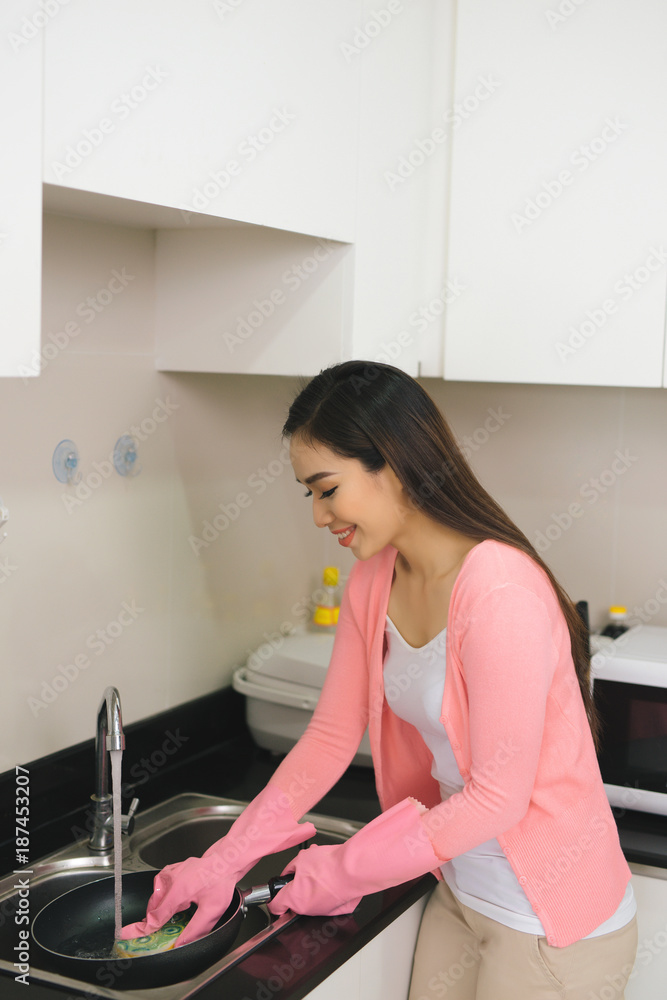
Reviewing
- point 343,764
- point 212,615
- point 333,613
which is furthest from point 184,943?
point 333,613

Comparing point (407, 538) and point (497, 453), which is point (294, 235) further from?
point (497, 453)

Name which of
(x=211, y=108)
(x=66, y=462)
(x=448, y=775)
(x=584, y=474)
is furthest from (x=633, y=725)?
(x=211, y=108)

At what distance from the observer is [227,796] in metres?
1.68

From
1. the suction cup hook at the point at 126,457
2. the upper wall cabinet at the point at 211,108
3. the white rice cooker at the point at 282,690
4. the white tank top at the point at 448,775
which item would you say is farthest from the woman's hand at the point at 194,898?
the upper wall cabinet at the point at 211,108

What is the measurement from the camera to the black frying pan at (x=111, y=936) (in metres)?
1.16

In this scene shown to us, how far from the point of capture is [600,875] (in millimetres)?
1249

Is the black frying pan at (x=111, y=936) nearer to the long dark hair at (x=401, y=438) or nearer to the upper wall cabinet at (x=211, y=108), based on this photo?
the long dark hair at (x=401, y=438)

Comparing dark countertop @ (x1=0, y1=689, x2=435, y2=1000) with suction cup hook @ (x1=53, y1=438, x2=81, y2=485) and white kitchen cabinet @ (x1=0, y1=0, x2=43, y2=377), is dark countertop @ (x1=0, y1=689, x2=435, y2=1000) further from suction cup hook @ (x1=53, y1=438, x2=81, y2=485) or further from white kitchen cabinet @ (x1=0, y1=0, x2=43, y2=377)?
white kitchen cabinet @ (x1=0, y1=0, x2=43, y2=377)

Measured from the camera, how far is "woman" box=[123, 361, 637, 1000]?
3.74 ft

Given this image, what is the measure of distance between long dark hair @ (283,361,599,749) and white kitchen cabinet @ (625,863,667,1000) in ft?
1.57

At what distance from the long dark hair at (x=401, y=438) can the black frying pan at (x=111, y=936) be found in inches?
21.2

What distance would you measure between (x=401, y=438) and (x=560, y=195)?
62 cm

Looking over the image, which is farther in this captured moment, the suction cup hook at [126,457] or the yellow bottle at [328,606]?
the yellow bottle at [328,606]

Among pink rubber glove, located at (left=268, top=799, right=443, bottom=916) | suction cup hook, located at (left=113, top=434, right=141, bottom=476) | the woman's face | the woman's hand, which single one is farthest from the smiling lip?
suction cup hook, located at (left=113, top=434, right=141, bottom=476)
